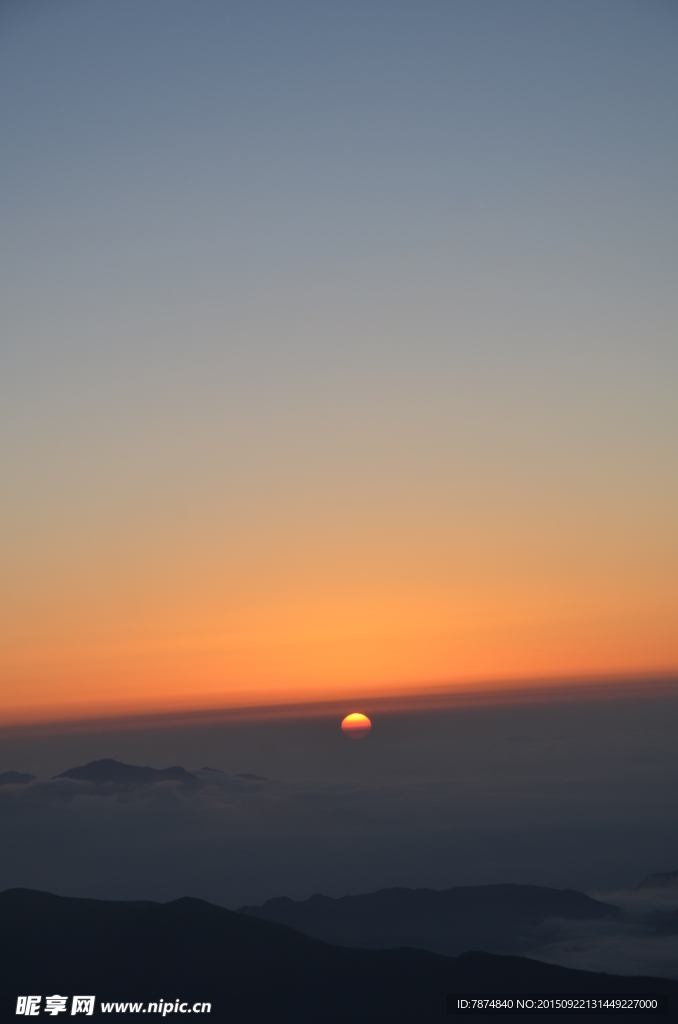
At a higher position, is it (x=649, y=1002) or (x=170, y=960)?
(x=170, y=960)

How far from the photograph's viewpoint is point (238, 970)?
114688mm

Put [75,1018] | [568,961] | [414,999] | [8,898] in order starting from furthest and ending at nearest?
[568,961] → [8,898] → [75,1018] → [414,999]

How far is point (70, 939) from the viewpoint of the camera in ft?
386

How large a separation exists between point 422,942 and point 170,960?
312 feet

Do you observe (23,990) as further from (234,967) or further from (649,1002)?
(649,1002)

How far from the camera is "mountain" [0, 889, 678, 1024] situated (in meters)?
112

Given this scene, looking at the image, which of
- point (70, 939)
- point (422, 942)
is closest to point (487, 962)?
point (70, 939)

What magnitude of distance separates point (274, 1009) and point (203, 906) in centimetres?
1725

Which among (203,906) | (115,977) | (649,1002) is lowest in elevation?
(649,1002)

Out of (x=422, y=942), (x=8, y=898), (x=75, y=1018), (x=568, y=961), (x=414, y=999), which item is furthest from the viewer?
(x=422, y=942)

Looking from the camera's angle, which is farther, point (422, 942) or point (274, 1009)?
point (422, 942)

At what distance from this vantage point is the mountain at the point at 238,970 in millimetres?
111625

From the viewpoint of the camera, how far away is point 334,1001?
373 feet

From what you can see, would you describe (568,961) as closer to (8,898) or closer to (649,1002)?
(649,1002)
